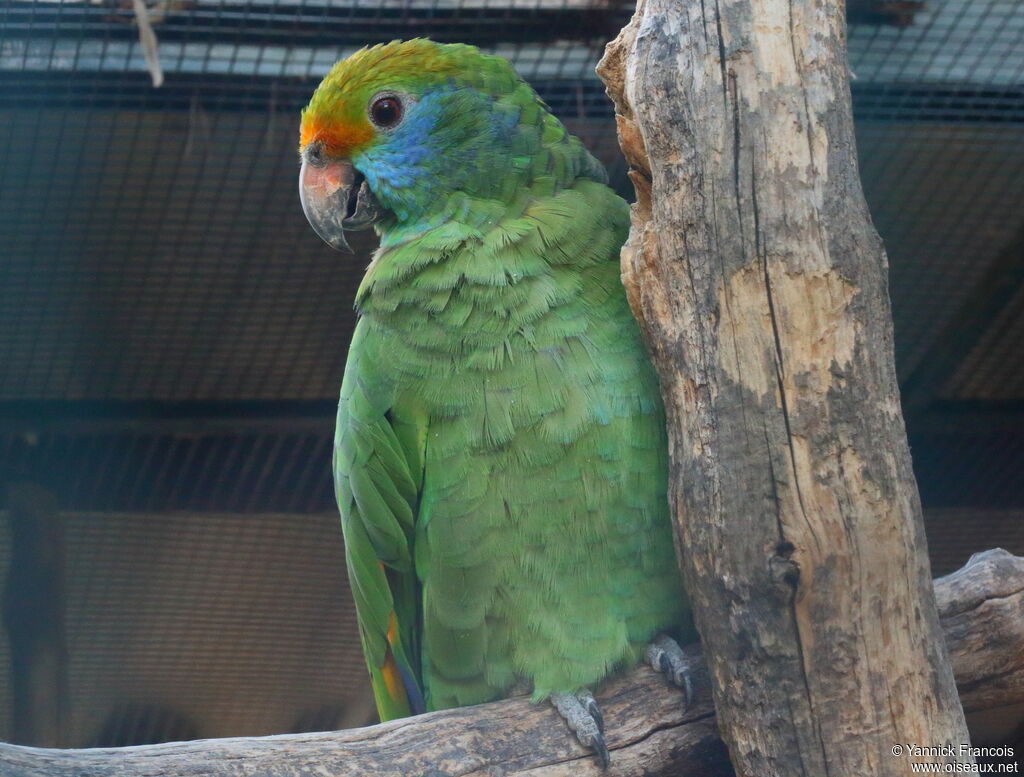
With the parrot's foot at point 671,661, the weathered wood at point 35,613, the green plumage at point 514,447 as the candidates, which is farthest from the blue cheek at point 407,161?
the weathered wood at point 35,613

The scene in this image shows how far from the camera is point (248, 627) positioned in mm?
4047

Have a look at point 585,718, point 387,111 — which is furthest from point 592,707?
point 387,111

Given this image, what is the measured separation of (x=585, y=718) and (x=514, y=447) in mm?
530

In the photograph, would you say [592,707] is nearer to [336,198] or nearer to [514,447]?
[514,447]

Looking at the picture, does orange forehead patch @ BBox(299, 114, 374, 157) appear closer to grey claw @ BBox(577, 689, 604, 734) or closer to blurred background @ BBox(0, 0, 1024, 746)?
blurred background @ BBox(0, 0, 1024, 746)

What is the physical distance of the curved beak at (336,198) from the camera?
2.50 meters

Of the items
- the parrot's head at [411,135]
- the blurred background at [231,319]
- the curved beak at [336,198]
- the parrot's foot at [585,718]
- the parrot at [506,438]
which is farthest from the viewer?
the blurred background at [231,319]

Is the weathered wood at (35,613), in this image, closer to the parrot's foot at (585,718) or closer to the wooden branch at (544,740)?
the wooden branch at (544,740)

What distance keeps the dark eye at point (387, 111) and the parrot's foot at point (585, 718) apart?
1.31 metres

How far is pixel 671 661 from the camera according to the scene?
209 centimetres

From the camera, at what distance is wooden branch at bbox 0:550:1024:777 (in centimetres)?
176

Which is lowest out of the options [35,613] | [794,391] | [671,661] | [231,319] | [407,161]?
[671,661]

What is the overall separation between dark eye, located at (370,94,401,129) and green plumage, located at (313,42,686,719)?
0.99ft

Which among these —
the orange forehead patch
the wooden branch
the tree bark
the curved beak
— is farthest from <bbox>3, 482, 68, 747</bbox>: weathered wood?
the tree bark
